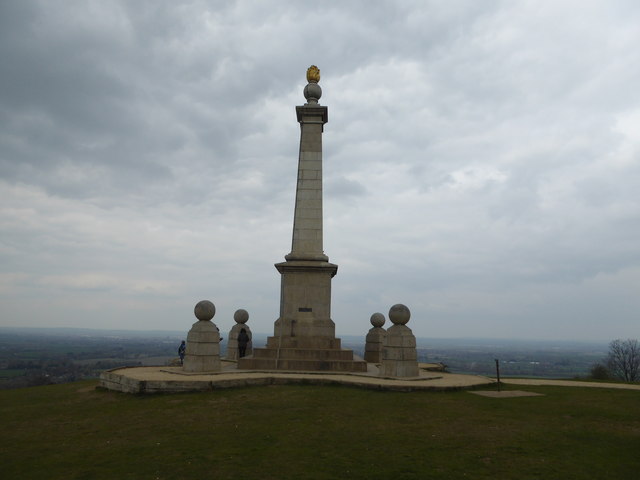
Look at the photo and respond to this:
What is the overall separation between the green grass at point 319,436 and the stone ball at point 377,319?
1009cm

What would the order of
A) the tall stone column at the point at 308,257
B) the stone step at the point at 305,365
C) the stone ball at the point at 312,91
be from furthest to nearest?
the stone ball at the point at 312,91 → the tall stone column at the point at 308,257 → the stone step at the point at 305,365

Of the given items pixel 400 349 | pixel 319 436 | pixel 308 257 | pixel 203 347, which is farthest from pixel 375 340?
pixel 319 436

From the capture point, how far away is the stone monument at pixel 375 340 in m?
23.1

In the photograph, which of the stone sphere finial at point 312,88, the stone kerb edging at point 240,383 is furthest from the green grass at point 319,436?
the stone sphere finial at point 312,88

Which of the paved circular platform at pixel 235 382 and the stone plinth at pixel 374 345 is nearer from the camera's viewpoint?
the paved circular platform at pixel 235 382

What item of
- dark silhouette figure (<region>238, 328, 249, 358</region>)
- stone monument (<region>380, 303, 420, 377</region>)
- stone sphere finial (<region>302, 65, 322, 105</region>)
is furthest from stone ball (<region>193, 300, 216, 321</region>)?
stone sphere finial (<region>302, 65, 322, 105</region>)

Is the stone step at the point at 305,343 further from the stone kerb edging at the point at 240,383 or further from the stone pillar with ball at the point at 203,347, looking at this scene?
the stone kerb edging at the point at 240,383

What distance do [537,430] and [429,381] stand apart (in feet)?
20.3

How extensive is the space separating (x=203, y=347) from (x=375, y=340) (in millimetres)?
10168

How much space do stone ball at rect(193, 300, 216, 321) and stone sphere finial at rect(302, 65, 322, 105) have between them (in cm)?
1080

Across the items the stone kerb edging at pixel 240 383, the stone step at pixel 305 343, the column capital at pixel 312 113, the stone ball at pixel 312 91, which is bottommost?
the stone kerb edging at pixel 240 383

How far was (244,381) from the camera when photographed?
1420cm

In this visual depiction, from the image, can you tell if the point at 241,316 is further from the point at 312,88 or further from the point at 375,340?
the point at 312,88

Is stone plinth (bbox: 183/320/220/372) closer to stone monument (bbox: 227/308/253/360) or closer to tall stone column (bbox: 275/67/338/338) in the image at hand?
tall stone column (bbox: 275/67/338/338)
